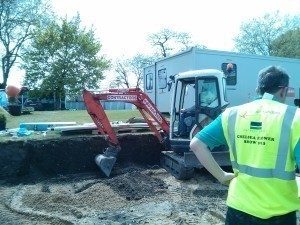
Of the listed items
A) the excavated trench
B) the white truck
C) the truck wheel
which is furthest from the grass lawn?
the excavated trench

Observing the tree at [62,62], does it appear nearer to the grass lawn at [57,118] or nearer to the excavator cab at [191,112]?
the grass lawn at [57,118]

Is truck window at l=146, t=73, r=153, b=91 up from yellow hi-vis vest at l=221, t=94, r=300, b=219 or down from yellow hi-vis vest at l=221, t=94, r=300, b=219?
up

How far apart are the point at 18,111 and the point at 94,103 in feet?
38.7

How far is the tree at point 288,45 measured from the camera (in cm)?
3659

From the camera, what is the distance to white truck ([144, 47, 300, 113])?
1278 cm

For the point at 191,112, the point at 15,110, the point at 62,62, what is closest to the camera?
the point at 191,112

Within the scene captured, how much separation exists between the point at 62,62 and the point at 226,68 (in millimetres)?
27767

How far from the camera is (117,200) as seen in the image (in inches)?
275

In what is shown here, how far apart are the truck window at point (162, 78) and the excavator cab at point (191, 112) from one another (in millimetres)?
6162

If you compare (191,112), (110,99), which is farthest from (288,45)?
(110,99)

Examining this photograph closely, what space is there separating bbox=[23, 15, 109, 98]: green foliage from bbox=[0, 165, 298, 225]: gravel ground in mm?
29373

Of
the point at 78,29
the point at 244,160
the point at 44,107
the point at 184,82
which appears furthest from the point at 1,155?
the point at 78,29

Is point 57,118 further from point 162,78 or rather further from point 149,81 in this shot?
point 162,78

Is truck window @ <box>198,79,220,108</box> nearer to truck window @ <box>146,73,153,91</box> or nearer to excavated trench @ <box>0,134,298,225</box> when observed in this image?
excavated trench @ <box>0,134,298,225</box>
